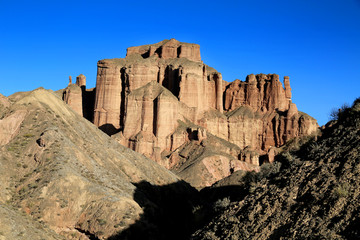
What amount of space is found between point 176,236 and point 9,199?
12.2m

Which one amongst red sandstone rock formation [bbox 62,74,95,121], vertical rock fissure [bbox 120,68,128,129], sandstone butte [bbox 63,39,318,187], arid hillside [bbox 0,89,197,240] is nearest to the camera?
arid hillside [bbox 0,89,197,240]

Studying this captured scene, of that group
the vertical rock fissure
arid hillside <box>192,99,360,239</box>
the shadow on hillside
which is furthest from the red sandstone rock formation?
arid hillside <box>192,99,360,239</box>

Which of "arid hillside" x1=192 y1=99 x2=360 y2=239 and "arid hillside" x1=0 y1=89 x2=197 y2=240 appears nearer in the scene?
"arid hillside" x1=192 y1=99 x2=360 y2=239

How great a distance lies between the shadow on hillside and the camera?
3122 centimetres

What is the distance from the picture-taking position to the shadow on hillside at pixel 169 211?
1229 inches

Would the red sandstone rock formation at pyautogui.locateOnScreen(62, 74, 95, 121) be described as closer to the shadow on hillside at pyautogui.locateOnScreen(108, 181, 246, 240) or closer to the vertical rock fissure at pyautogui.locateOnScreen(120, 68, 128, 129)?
the vertical rock fissure at pyautogui.locateOnScreen(120, 68, 128, 129)

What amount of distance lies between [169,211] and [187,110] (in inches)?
2092

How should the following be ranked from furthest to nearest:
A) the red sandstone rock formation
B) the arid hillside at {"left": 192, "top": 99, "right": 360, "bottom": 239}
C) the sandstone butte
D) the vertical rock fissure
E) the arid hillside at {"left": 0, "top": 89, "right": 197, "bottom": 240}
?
the red sandstone rock formation, the vertical rock fissure, the sandstone butte, the arid hillside at {"left": 0, "top": 89, "right": 197, "bottom": 240}, the arid hillside at {"left": 192, "top": 99, "right": 360, "bottom": 239}

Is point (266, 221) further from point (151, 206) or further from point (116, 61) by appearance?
point (116, 61)

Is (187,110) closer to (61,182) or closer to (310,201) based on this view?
(61,182)

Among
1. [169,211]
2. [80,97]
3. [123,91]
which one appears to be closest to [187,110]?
[123,91]

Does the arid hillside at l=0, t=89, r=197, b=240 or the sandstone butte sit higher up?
the sandstone butte

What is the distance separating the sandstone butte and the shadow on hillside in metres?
25.0

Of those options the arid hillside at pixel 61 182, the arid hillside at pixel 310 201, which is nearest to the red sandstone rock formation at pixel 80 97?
the arid hillside at pixel 61 182
